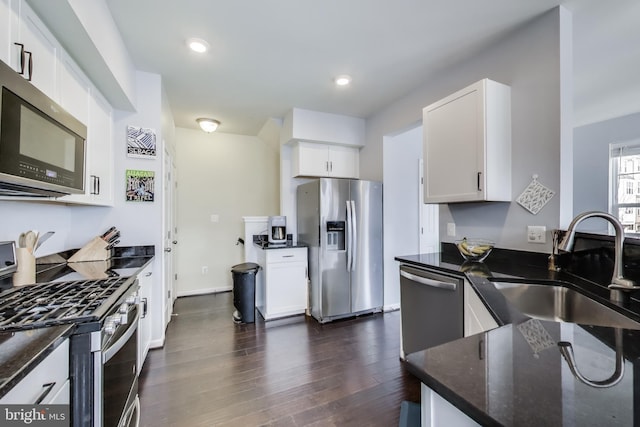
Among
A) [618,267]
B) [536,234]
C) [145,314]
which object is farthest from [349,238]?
[618,267]

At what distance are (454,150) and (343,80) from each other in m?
1.33

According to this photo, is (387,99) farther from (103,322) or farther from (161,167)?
(103,322)

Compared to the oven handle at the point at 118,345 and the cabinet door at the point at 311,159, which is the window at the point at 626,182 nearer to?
the cabinet door at the point at 311,159

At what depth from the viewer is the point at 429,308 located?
6.23 feet

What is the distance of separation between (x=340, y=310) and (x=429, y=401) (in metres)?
2.71

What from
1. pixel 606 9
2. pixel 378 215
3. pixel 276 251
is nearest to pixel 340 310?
pixel 276 251

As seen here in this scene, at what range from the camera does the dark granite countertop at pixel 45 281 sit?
704 mm

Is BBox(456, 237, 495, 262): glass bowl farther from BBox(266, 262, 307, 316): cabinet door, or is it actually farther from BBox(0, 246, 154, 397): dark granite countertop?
BBox(0, 246, 154, 397): dark granite countertop

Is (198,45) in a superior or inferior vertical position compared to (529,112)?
superior

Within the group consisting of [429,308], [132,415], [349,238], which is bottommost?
[132,415]

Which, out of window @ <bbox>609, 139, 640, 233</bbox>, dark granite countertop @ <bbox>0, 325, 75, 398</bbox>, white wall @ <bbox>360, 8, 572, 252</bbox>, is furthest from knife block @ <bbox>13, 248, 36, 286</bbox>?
window @ <bbox>609, 139, 640, 233</bbox>

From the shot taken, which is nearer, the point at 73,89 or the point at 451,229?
the point at 73,89

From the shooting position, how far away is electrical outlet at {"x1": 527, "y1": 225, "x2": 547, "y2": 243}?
5.99ft

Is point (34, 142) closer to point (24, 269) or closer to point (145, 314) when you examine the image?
point (24, 269)
